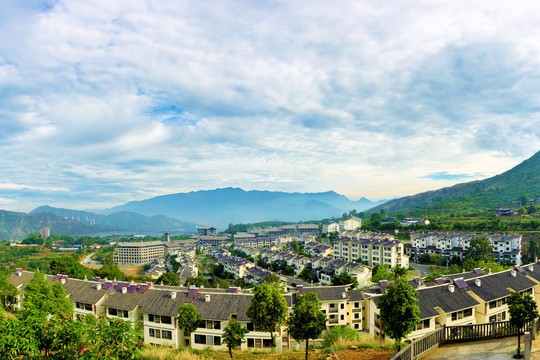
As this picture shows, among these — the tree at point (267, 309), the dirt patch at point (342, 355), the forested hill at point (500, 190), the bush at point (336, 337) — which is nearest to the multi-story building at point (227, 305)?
the dirt patch at point (342, 355)

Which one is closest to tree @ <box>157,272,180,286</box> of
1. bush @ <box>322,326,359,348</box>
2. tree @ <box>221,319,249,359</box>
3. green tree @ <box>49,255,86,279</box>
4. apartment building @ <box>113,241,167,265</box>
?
green tree @ <box>49,255,86,279</box>

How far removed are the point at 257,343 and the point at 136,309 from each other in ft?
24.0

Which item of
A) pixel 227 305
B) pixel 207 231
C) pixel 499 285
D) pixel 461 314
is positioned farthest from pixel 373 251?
pixel 207 231

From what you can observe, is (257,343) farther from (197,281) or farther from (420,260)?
(420,260)

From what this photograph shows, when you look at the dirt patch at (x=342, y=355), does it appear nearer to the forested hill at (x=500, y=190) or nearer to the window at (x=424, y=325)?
the window at (x=424, y=325)

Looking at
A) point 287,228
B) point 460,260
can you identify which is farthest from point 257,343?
point 287,228

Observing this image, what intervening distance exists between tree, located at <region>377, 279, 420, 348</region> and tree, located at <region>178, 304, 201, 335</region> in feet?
32.2

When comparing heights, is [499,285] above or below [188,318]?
above

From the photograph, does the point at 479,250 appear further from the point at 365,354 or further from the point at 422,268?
the point at 365,354

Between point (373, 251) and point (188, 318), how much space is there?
3566 centimetres

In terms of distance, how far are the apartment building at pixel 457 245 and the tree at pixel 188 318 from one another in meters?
40.9

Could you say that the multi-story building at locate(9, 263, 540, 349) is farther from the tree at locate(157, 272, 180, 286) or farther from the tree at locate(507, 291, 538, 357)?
the tree at locate(157, 272, 180, 286)

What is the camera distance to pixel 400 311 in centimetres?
1023

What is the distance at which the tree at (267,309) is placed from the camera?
11891mm
